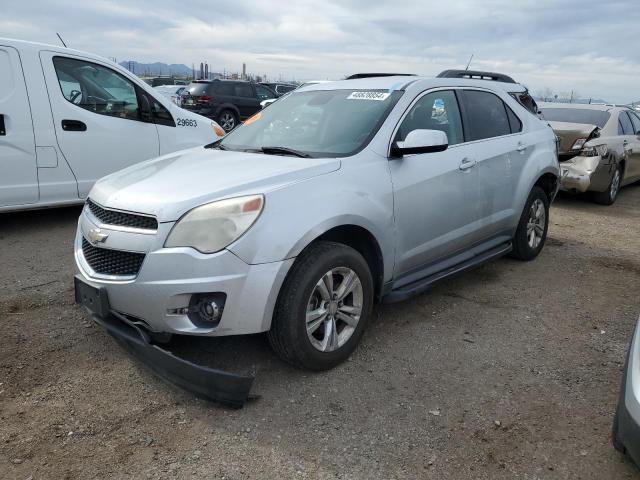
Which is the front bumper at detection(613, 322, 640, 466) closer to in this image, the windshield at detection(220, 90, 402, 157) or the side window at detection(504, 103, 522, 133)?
the windshield at detection(220, 90, 402, 157)

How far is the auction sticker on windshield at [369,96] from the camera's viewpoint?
3815 mm

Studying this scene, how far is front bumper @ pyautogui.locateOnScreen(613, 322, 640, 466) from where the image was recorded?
6.81 ft

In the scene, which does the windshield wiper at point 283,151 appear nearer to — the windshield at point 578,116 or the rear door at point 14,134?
the rear door at point 14,134

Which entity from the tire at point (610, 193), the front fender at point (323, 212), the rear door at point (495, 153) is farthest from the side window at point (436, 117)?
the tire at point (610, 193)

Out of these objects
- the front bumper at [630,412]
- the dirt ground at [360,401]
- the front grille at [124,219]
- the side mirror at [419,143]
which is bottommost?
the dirt ground at [360,401]

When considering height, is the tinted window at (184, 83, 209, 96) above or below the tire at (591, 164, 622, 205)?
above

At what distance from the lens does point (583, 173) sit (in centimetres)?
801

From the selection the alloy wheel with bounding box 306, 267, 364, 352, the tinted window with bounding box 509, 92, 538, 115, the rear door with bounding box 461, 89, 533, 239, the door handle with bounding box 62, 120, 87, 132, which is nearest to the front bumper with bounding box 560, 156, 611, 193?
the tinted window with bounding box 509, 92, 538, 115

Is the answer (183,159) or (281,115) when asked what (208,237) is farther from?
(281,115)

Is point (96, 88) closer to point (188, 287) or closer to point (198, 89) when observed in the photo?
point (188, 287)

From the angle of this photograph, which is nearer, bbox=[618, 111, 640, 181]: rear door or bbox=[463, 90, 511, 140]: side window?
bbox=[463, 90, 511, 140]: side window

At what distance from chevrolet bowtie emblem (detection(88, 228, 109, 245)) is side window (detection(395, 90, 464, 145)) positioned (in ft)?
6.23

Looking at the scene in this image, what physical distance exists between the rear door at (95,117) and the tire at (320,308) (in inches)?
154

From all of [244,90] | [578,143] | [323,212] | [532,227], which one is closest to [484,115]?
[532,227]
